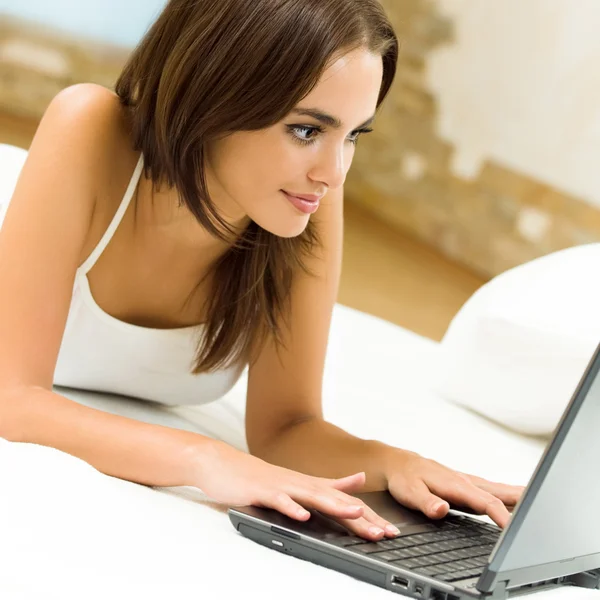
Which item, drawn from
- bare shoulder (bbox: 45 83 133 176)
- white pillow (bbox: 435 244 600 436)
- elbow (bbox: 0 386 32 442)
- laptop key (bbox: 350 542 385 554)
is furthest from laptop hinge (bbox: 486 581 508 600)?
white pillow (bbox: 435 244 600 436)

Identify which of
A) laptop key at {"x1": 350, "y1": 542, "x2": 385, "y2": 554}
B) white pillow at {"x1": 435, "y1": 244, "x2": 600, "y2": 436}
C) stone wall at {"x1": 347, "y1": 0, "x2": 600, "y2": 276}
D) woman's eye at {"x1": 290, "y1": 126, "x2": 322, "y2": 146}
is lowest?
laptop key at {"x1": 350, "y1": 542, "x2": 385, "y2": 554}

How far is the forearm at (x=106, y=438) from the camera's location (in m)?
1.11

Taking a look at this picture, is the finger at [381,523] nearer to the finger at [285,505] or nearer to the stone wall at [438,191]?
the finger at [285,505]

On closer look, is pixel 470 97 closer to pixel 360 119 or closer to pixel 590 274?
pixel 590 274

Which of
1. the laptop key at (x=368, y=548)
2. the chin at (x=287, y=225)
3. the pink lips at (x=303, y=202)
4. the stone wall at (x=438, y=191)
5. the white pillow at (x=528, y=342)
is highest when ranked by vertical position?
the stone wall at (x=438, y=191)

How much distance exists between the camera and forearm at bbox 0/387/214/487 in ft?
3.65

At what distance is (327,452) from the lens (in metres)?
1.45

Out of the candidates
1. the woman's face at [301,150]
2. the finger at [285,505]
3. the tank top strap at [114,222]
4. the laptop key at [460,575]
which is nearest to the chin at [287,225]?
the woman's face at [301,150]

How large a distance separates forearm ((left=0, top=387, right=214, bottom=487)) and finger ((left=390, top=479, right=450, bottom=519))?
0.82 feet

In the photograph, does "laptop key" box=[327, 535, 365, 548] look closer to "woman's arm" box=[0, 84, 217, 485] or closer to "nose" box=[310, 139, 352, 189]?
"woman's arm" box=[0, 84, 217, 485]

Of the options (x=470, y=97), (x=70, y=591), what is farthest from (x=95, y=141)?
(x=470, y=97)

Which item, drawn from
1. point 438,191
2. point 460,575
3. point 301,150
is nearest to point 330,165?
point 301,150

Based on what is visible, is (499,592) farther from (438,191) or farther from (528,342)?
(438,191)

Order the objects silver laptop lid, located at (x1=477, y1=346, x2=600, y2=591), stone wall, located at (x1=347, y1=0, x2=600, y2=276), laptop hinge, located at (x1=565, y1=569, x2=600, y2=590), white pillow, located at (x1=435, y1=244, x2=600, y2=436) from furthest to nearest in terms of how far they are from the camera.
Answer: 1. stone wall, located at (x1=347, y1=0, x2=600, y2=276)
2. white pillow, located at (x1=435, y1=244, x2=600, y2=436)
3. laptop hinge, located at (x1=565, y1=569, x2=600, y2=590)
4. silver laptop lid, located at (x1=477, y1=346, x2=600, y2=591)
